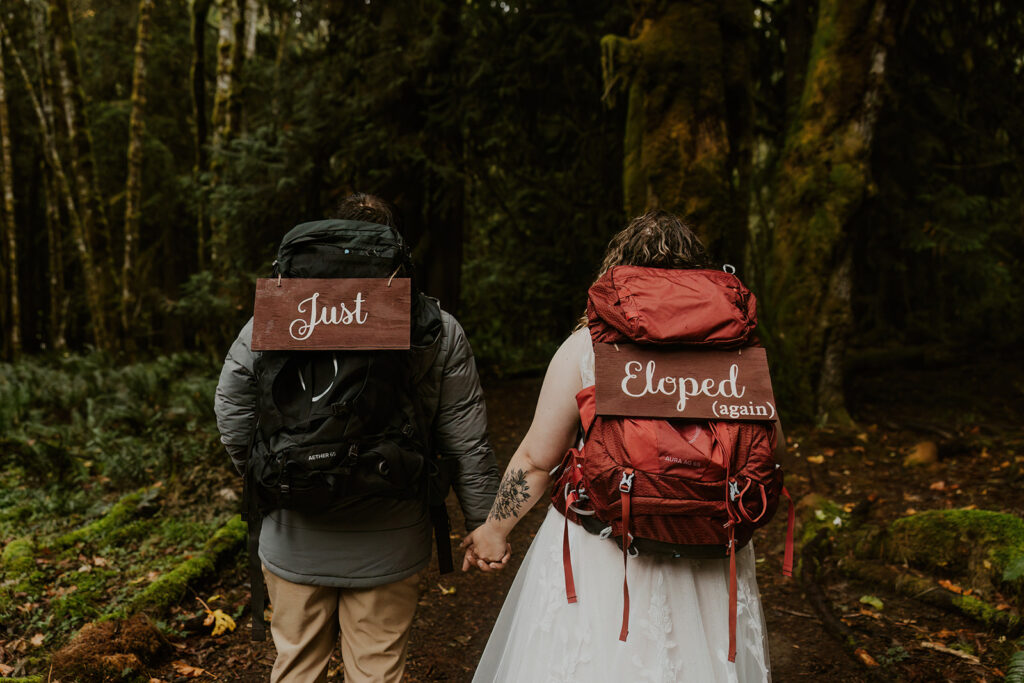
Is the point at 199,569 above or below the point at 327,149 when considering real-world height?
below

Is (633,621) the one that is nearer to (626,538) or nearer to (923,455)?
(626,538)

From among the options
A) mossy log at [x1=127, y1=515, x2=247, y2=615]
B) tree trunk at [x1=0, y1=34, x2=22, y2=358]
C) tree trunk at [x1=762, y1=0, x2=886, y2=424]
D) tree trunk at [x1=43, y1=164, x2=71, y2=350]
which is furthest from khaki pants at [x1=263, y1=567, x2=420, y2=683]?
tree trunk at [x1=43, y1=164, x2=71, y2=350]

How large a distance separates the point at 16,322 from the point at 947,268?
2010 cm

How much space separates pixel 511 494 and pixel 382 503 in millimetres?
488

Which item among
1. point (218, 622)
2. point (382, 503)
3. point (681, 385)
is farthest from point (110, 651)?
point (681, 385)

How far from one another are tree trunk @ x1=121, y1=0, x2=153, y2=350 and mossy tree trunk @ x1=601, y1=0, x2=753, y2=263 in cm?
924

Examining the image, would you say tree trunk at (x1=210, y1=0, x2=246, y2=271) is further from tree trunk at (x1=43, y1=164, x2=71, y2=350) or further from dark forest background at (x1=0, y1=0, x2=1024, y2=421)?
tree trunk at (x1=43, y1=164, x2=71, y2=350)

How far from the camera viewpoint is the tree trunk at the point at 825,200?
8.37m

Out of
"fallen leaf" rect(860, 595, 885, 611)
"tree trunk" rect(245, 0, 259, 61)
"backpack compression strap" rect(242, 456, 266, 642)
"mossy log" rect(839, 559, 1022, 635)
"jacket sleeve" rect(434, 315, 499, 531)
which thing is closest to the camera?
"backpack compression strap" rect(242, 456, 266, 642)

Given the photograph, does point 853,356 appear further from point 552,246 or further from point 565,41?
point 565,41

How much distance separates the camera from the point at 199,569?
473cm

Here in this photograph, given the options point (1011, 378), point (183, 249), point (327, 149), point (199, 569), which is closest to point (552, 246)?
point (327, 149)

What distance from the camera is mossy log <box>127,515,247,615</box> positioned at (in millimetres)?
4297

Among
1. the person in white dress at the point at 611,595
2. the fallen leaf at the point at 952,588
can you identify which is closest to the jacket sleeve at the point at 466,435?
the person in white dress at the point at 611,595
